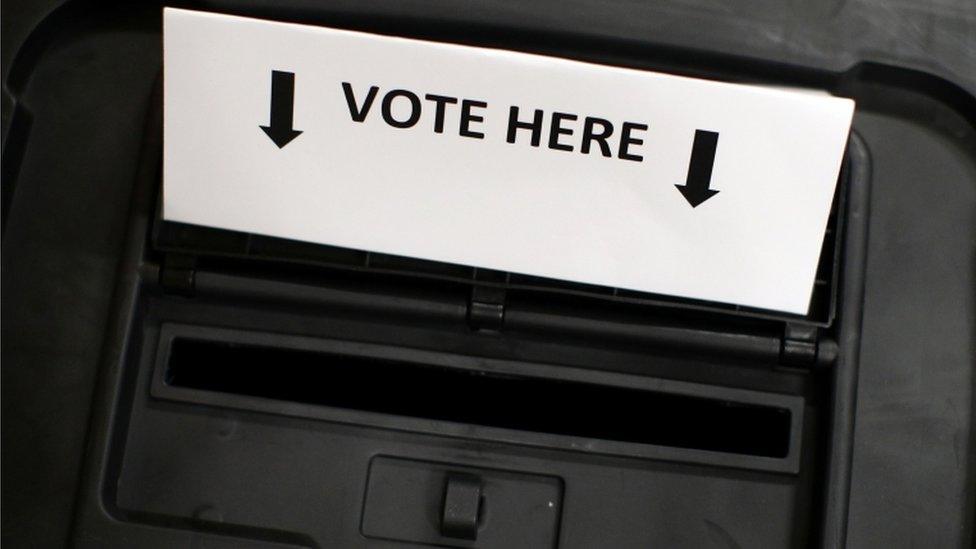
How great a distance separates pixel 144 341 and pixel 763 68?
0.37 metres

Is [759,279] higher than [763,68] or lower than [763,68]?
lower

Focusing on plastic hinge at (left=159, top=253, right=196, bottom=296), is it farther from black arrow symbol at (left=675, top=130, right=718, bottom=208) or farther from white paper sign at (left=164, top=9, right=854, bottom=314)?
black arrow symbol at (left=675, top=130, right=718, bottom=208)

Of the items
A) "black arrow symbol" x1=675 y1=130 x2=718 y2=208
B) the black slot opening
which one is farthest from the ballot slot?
"black arrow symbol" x1=675 y1=130 x2=718 y2=208

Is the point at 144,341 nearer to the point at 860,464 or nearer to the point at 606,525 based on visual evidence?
the point at 606,525

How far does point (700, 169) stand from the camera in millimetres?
521

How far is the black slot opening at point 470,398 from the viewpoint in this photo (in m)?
0.59

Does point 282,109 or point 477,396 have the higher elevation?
point 282,109

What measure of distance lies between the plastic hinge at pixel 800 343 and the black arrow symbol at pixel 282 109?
276 millimetres

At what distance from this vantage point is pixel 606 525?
55 centimetres

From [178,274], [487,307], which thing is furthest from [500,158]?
[178,274]

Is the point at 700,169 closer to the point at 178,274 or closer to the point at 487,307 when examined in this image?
the point at 487,307

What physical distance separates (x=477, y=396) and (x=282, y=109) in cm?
20

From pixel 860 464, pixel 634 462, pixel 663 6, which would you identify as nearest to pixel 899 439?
pixel 860 464

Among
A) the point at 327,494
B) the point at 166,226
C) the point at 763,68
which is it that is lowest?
the point at 327,494
